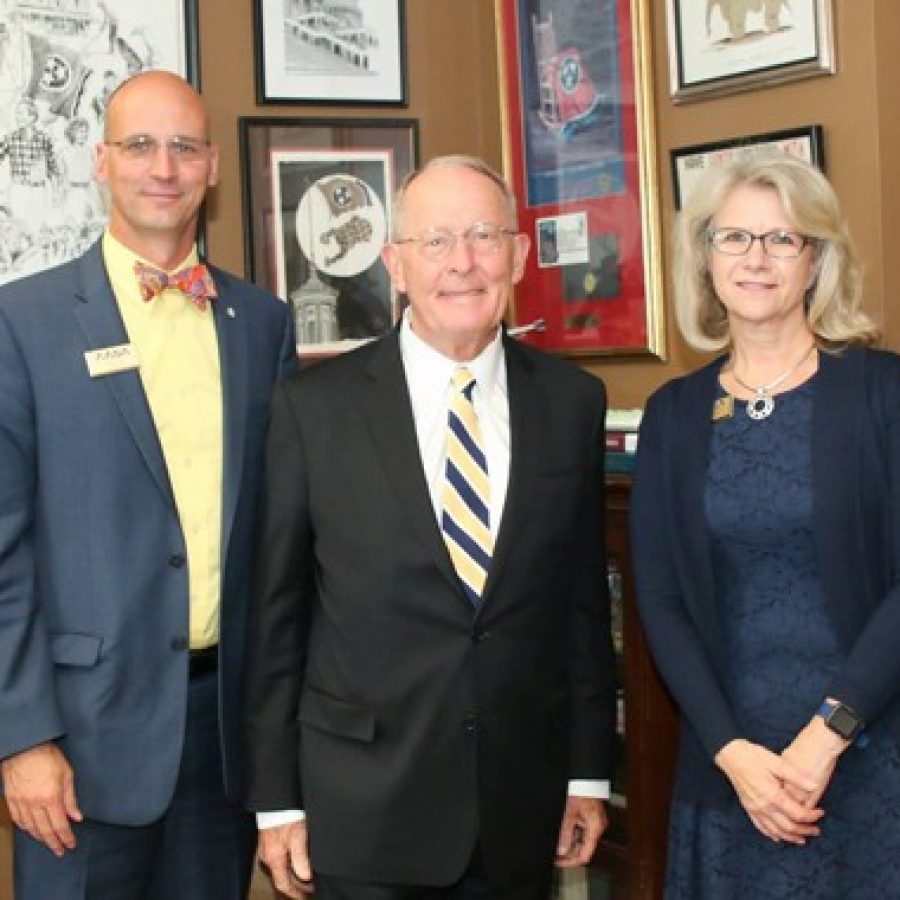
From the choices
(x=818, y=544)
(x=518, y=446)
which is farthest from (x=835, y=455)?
(x=518, y=446)

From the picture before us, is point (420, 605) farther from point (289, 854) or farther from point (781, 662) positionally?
point (781, 662)

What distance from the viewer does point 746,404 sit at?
91.2 inches

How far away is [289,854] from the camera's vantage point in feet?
7.40

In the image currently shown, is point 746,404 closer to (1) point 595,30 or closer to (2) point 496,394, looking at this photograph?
(2) point 496,394

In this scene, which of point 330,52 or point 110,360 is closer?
point 110,360

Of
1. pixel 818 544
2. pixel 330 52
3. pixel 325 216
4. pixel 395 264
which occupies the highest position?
pixel 330 52

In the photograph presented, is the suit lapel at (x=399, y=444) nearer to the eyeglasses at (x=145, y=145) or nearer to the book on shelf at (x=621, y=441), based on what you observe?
the eyeglasses at (x=145, y=145)

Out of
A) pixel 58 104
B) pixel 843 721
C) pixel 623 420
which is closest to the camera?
pixel 843 721

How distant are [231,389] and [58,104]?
1.17m

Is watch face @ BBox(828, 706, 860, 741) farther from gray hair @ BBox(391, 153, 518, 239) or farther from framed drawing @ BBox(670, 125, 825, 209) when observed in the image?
framed drawing @ BBox(670, 125, 825, 209)

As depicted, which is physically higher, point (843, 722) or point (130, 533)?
point (130, 533)

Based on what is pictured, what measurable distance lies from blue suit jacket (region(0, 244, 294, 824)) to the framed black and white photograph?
0.89m

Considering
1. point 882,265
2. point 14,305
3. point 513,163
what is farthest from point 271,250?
point 882,265

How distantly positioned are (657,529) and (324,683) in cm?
60
